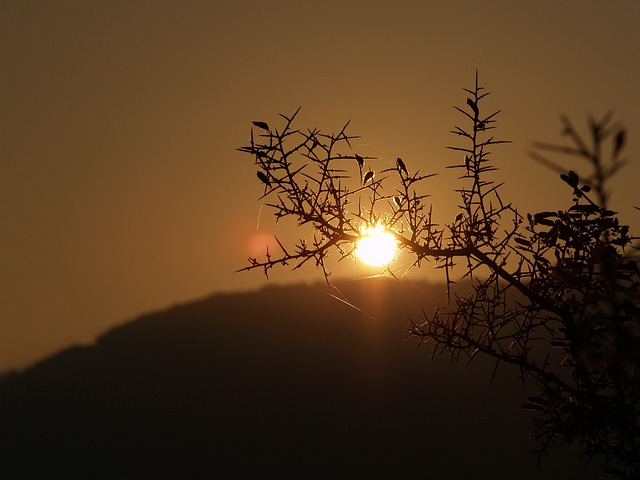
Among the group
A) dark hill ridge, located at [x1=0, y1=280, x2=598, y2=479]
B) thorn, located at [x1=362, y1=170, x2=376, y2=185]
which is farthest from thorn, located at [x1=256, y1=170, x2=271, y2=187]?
dark hill ridge, located at [x1=0, y1=280, x2=598, y2=479]

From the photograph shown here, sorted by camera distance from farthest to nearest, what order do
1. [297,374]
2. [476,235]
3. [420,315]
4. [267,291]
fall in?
[267,291] → [297,374] → [420,315] → [476,235]

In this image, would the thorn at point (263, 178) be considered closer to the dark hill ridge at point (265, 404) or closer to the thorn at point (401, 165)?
the thorn at point (401, 165)

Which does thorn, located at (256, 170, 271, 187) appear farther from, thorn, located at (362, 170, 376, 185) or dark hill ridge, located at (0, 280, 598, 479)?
dark hill ridge, located at (0, 280, 598, 479)

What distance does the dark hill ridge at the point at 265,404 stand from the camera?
35438 mm

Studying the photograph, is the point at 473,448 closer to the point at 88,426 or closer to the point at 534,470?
the point at 534,470

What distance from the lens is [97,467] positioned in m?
46.1

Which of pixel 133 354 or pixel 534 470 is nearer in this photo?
pixel 534 470

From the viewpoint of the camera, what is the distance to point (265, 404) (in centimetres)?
4200

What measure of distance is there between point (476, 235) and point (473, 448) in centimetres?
3263

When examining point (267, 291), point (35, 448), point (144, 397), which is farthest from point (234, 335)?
point (35, 448)

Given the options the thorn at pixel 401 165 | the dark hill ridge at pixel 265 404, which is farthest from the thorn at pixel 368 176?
the dark hill ridge at pixel 265 404

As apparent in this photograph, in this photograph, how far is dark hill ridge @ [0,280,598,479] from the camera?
35.4 meters

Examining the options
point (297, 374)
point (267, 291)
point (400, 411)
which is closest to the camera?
point (400, 411)

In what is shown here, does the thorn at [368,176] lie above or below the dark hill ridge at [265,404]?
below
